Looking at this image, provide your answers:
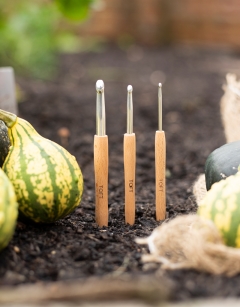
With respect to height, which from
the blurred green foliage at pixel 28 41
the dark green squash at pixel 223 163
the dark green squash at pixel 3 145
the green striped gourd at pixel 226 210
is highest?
the blurred green foliage at pixel 28 41

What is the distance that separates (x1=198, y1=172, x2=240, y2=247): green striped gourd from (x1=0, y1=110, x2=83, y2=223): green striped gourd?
58 cm

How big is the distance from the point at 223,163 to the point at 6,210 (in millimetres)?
1113

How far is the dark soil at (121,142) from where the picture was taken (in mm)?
1989

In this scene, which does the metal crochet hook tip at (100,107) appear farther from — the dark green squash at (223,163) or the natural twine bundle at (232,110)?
the natural twine bundle at (232,110)

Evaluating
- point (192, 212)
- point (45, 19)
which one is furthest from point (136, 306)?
point (45, 19)

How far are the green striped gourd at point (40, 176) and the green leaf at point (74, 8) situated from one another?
9.67ft

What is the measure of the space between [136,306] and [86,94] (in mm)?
5267

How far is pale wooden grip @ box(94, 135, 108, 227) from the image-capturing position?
2.45 metres

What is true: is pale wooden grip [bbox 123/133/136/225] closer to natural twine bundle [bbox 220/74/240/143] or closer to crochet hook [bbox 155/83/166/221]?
crochet hook [bbox 155/83/166/221]

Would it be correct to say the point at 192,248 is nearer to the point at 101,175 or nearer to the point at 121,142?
the point at 101,175

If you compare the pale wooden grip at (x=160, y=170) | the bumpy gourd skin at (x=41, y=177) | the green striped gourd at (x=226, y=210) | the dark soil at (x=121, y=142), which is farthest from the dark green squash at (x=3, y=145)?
the green striped gourd at (x=226, y=210)

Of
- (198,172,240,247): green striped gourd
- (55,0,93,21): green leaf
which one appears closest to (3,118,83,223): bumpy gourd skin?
(198,172,240,247): green striped gourd

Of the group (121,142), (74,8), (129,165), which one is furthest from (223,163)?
(74,8)

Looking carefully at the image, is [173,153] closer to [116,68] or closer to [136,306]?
[136,306]
